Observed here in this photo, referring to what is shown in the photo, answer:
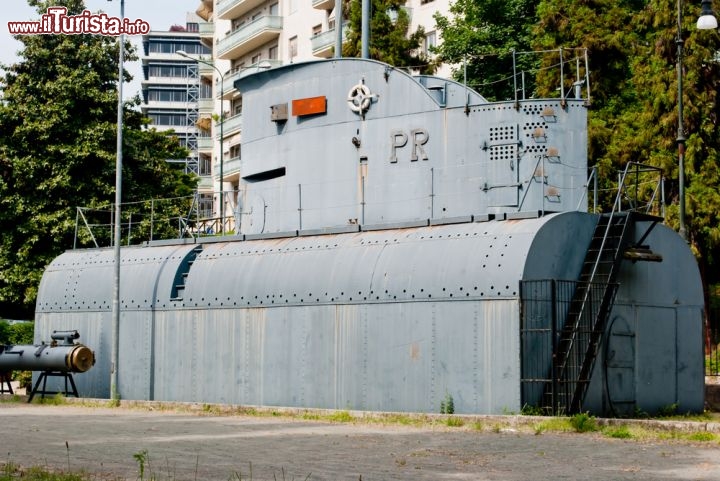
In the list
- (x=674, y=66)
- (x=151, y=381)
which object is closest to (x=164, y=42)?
(x=674, y=66)

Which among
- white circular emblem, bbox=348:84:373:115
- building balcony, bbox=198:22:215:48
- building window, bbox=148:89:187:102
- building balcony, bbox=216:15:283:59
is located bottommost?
white circular emblem, bbox=348:84:373:115

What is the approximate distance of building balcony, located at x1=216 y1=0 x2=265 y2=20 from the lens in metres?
72.2

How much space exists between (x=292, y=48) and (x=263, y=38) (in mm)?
2701

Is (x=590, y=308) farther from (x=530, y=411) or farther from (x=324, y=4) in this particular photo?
(x=324, y=4)

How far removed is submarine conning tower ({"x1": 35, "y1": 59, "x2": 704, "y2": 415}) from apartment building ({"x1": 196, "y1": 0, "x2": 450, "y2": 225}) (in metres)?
32.5

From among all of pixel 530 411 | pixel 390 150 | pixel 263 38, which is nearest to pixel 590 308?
pixel 530 411

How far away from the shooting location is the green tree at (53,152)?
4581 cm

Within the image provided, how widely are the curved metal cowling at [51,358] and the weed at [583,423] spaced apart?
42.4ft

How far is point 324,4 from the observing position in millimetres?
62875

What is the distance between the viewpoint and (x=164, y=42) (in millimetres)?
155125

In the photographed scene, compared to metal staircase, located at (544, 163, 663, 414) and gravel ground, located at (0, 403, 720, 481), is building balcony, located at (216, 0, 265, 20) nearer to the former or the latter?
metal staircase, located at (544, 163, 663, 414)

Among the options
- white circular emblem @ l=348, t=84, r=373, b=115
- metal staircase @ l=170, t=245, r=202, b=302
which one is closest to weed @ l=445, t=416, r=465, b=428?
white circular emblem @ l=348, t=84, r=373, b=115

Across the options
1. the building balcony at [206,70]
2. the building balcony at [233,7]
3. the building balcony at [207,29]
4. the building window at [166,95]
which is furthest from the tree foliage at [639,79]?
the building window at [166,95]

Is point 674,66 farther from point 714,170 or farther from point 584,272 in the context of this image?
point 584,272
